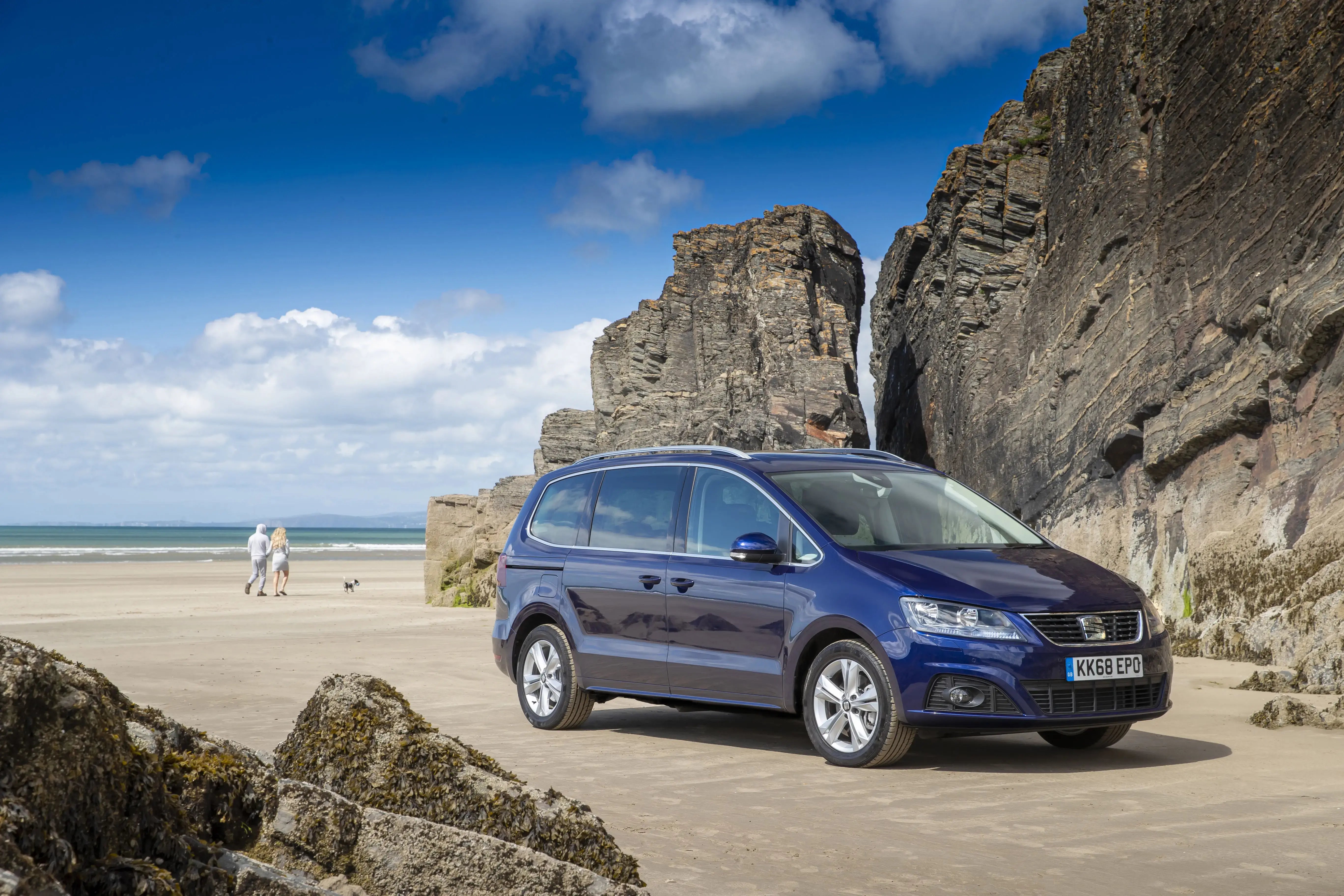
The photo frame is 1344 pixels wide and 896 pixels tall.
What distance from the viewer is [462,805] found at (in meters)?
4.20

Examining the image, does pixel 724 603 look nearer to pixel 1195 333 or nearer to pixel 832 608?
pixel 832 608

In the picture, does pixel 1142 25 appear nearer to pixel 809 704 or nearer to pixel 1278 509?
pixel 1278 509

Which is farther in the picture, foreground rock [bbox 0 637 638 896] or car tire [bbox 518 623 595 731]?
car tire [bbox 518 623 595 731]

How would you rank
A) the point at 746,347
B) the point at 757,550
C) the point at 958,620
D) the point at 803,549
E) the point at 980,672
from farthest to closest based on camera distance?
the point at 746,347
the point at 803,549
the point at 757,550
the point at 958,620
the point at 980,672

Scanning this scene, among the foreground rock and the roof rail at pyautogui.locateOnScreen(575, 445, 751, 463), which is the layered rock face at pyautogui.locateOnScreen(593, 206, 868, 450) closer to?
the roof rail at pyautogui.locateOnScreen(575, 445, 751, 463)

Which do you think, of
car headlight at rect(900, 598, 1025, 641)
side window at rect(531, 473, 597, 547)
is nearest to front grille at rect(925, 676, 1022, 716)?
car headlight at rect(900, 598, 1025, 641)

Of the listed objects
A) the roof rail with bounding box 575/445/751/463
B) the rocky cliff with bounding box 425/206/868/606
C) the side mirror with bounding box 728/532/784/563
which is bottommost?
the side mirror with bounding box 728/532/784/563

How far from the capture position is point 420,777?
4.40 metres

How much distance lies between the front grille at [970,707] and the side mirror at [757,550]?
133 centimetres

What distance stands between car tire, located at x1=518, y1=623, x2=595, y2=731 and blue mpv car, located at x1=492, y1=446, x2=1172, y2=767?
0.06 ft

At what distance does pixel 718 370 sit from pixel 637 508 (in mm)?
39152

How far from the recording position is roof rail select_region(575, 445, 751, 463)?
927cm

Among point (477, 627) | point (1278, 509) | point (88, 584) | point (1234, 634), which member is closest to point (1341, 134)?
point (1278, 509)

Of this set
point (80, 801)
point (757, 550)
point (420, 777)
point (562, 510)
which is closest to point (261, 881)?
point (80, 801)
